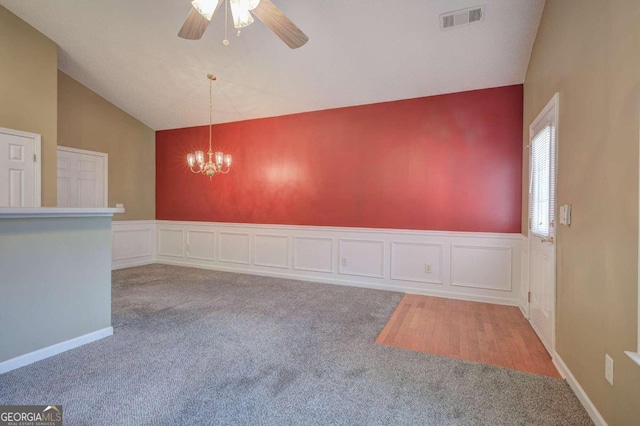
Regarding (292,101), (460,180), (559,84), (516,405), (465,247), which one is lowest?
(516,405)

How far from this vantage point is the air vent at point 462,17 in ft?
9.62

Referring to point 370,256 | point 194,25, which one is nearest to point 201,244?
point 370,256

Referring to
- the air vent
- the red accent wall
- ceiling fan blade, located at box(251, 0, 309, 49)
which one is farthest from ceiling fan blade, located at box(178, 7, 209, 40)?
the red accent wall

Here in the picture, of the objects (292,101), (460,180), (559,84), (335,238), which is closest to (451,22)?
(559,84)

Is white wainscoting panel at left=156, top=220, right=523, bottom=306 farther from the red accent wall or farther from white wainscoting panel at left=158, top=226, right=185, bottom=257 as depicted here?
the red accent wall

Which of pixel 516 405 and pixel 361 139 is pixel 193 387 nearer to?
pixel 516 405

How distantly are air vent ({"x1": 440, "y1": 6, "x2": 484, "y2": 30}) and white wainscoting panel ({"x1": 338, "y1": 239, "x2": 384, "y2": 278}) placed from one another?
278 centimetres

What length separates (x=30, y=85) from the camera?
3.99 meters

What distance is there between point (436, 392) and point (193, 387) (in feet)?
5.16

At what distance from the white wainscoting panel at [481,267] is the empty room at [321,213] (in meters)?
0.03

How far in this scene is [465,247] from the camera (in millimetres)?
4094

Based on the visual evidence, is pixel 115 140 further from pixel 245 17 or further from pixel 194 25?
pixel 245 17

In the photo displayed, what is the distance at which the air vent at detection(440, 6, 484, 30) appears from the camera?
2.93 meters

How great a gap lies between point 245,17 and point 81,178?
→ 15.6ft
